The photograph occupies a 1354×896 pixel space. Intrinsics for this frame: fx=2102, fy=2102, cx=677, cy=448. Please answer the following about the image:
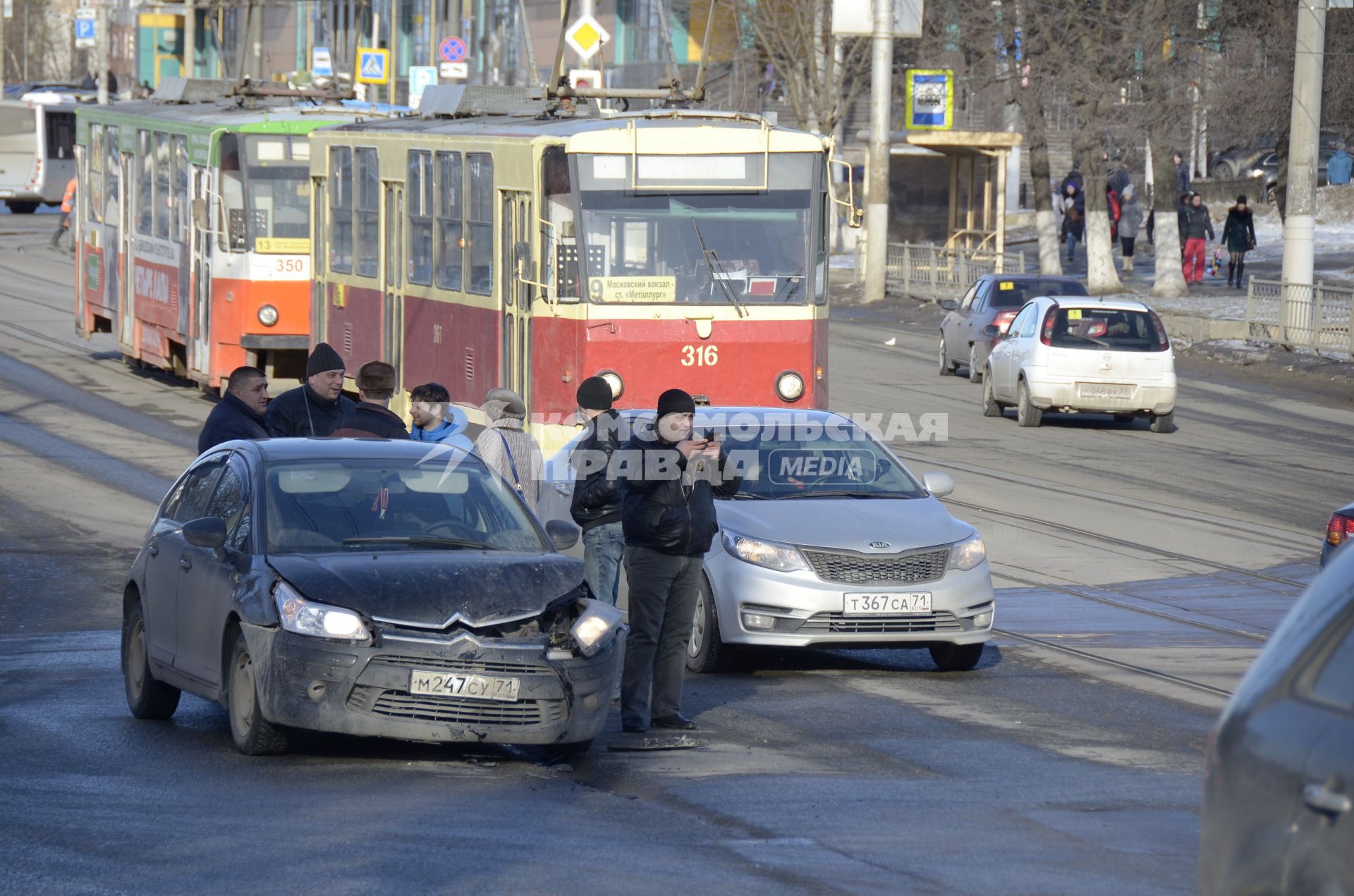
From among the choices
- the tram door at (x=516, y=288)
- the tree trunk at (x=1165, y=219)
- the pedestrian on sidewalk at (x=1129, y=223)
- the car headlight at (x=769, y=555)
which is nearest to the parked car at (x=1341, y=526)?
the car headlight at (x=769, y=555)

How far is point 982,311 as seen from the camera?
1128 inches

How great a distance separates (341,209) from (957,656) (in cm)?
1150

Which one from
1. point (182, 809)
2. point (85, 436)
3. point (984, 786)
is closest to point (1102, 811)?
point (984, 786)

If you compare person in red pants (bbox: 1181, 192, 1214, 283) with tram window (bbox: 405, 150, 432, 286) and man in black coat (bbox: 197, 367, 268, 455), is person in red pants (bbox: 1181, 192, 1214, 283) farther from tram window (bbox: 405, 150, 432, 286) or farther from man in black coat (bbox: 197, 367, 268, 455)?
man in black coat (bbox: 197, 367, 268, 455)

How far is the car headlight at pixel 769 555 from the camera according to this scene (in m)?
11.2

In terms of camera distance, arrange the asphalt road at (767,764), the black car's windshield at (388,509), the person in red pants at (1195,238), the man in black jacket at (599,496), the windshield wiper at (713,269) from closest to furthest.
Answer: the asphalt road at (767,764) → the black car's windshield at (388,509) → the man in black jacket at (599,496) → the windshield wiper at (713,269) → the person in red pants at (1195,238)

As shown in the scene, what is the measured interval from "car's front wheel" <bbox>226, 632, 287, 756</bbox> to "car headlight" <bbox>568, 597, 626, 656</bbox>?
128 centimetres

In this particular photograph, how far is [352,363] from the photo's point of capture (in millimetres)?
21094

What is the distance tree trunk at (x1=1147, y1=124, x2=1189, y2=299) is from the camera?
124 feet

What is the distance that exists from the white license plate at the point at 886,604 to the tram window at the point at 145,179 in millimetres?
16856

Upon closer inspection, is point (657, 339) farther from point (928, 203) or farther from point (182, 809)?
point (928, 203)

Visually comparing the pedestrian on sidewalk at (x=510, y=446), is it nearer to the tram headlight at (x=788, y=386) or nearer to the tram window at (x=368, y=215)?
the tram headlight at (x=788, y=386)

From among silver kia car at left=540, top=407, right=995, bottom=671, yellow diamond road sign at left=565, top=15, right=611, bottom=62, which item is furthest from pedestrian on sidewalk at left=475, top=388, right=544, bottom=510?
yellow diamond road sign at left=565, top=15, right=611, bottom=62

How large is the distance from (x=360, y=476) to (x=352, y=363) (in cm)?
1193
